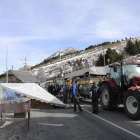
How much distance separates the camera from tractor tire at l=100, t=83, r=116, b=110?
9.04 meters

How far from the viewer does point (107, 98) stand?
9.45 meters

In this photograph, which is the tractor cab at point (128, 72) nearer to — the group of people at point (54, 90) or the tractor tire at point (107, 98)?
the tractor tire at point (107, 98)

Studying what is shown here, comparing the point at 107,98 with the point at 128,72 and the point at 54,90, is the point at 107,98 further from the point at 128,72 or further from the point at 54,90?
the point at 54,90

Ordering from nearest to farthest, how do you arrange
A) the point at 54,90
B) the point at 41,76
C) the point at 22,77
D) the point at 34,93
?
the point at 34,93
the point at 54,90
the point at 22,77
the point at 41,76

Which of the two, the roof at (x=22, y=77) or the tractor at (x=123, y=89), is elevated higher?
the roof at (x=22, y=77)

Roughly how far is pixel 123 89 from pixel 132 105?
4.98 feet

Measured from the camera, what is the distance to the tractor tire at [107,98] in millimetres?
9039

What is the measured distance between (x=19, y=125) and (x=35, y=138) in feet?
6.34

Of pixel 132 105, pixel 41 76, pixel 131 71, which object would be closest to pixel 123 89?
pixel 131 71

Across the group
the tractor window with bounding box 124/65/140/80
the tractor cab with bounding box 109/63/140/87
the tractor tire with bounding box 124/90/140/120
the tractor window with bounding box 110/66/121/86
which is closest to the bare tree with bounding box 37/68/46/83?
the tractor window with bounding box 110/66/121/86

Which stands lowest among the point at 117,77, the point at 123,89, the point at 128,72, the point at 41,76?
the point at 123,89

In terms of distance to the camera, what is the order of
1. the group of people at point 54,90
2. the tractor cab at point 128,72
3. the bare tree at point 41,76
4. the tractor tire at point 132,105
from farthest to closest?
1. the bare tree at point 41,76
2. the group of people at point 54,90
3. the tractor cab at point 128,72
4. the tractor tire at point 132,105

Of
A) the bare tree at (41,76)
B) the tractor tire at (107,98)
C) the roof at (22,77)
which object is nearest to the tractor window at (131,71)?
the tractor tire at (107,98)

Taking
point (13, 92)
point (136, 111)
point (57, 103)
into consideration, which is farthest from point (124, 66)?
point (13, 92)
